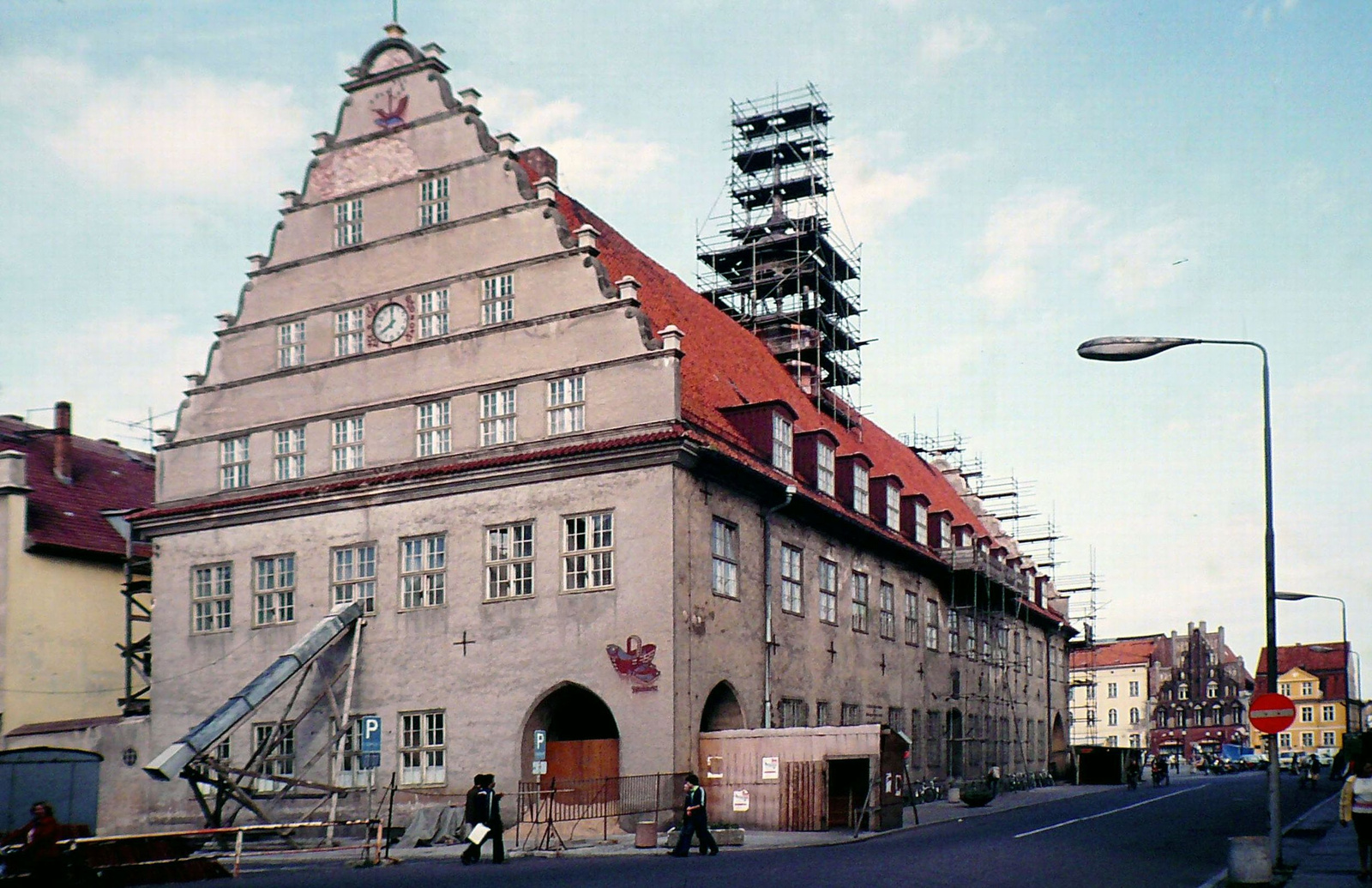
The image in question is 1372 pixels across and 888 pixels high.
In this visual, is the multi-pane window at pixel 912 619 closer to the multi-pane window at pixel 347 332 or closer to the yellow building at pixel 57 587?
the multi-pane window at pixel 347 332

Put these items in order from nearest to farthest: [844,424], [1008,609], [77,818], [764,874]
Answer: [764,874] → [77,818] → [844,424] → [1008,609]

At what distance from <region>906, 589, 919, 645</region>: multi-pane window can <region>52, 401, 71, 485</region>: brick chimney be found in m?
29.6

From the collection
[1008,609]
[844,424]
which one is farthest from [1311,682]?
[844,424]

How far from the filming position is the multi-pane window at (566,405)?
35.1 m

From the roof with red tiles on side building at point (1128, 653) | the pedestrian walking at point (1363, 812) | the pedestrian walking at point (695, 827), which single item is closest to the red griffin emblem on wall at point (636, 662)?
the pedestrian walking at point (695, 827)

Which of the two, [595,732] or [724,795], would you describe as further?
[595,732]

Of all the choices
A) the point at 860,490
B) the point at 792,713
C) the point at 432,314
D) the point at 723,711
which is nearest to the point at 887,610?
the point at 860,490

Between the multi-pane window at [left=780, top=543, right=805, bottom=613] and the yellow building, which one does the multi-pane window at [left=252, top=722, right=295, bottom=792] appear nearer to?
the yellow building

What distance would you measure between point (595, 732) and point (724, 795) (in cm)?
497

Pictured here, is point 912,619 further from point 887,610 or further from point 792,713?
point 792,713

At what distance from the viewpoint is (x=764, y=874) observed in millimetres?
21875

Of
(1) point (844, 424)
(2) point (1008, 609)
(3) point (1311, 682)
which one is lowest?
(3) point (1311, 682)

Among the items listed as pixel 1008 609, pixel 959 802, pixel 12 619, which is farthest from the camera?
pixel 1008 609

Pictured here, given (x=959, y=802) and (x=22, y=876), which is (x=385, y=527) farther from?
(x=959, y=802)
